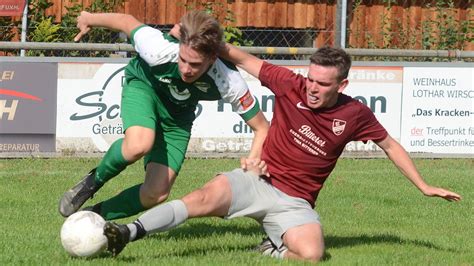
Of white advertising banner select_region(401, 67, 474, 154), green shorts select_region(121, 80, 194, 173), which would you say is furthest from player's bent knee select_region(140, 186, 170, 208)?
white advertising banner select_region(401, 67, 474, 154)

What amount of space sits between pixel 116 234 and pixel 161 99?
4.76ft

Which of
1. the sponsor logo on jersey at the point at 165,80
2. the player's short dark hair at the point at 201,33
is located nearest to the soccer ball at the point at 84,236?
the sponsor logo on jersey at the point at 165,80

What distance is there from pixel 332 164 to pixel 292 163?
11.6 inches

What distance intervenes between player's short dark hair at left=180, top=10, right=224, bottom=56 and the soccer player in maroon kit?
28 cm

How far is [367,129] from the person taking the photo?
773cm

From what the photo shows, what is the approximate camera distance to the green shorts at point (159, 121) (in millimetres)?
7707

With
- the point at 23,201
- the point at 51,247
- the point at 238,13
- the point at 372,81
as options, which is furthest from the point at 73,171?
the point at 238,13

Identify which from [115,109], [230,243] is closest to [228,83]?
[230,243]

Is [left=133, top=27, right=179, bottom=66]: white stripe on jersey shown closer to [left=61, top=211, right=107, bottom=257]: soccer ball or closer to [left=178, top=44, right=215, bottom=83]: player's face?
[left=178, top=44, right=215, bottom=83]: player's face

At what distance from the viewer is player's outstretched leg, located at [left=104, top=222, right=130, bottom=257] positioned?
6719 millimetres

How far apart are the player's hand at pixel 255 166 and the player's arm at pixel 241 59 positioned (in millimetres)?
660

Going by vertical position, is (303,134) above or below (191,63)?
below

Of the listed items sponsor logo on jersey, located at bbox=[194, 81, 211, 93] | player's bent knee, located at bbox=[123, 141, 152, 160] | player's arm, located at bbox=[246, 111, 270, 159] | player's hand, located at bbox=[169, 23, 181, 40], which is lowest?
player's bent knee, located at bbox=[123, 141, 152, 160]

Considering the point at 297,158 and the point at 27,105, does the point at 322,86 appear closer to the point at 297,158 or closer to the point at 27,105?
the point at 297,158
